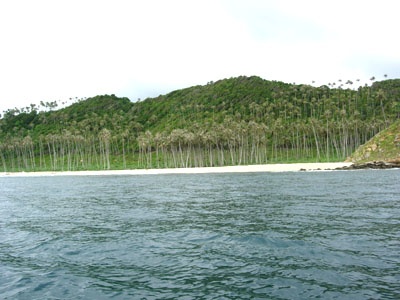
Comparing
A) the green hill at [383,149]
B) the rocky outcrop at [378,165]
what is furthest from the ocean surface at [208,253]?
the green hill at [383,149]

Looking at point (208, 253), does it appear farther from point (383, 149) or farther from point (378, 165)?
point (383, 149)

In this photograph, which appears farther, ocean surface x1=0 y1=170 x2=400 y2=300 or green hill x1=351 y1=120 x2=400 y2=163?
green hill x1=351 y1=120 x2=400 y2=163

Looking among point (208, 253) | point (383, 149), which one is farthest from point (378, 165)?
point (208, 253)

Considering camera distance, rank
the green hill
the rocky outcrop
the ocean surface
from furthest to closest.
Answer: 1. the green hill
2. the rocky outcrop
3. the ocean surface

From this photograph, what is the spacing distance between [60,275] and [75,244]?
576 centimetres

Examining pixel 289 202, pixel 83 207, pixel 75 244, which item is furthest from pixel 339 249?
pixel 83 207

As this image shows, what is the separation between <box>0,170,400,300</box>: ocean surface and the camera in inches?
520

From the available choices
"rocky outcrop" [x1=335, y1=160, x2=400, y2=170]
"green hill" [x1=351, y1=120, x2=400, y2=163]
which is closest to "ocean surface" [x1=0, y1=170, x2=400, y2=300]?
"rocky outcrop" [x1=335, y1=160, x2=400, y2=170]

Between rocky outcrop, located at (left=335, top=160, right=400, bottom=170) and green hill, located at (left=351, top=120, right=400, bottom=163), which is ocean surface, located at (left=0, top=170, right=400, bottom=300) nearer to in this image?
rocky outcrop, located at (left=335, top=160, right=400, bottom=170)

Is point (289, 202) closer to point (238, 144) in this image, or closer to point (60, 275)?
point (60, 275)

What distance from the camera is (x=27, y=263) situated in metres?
17.4

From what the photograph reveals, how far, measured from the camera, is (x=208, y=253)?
59.1 feet

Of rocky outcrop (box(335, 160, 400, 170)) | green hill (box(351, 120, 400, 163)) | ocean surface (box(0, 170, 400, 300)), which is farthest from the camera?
green hill (box(351, 120, 400, 163))

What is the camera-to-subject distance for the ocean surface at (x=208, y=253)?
43.3 ft
